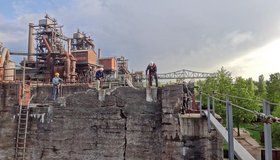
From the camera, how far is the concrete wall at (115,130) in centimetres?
1056

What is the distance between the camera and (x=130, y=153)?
1115 centimetres

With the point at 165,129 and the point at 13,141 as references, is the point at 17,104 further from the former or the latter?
the point at 165,129

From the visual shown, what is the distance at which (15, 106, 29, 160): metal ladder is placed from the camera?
40.2ft

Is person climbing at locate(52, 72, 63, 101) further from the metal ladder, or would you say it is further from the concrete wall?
the metal ladder

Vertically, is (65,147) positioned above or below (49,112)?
below

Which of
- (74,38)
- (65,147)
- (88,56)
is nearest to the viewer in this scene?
(65,147)

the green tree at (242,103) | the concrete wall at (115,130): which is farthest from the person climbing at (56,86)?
the green tree at (242,103)

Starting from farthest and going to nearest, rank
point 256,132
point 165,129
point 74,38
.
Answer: point 74,38 → point 256,132 → point 165,129

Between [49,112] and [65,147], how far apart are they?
162 centimetres

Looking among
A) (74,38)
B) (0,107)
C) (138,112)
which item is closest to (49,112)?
(0,107)

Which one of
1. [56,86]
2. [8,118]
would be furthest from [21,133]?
[56,86]

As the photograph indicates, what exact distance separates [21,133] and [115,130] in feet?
13.6

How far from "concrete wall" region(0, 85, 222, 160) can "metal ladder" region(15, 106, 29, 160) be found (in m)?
0.21

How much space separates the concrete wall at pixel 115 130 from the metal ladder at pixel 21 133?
21 cm
